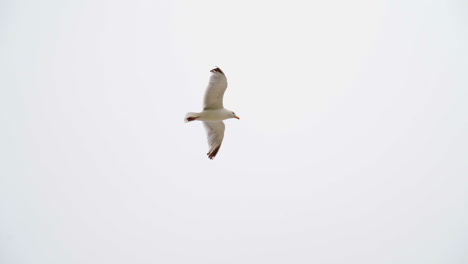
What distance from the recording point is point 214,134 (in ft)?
31.3

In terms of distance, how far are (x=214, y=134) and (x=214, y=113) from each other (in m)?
0.78

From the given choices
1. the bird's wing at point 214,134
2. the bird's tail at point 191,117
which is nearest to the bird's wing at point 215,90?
the bird's tail at point 191,117

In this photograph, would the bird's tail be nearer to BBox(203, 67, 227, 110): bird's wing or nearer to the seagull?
the seagull

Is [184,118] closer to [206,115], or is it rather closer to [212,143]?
[206,115]

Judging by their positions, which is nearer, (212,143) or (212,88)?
(212,88)

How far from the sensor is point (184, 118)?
8.75 m

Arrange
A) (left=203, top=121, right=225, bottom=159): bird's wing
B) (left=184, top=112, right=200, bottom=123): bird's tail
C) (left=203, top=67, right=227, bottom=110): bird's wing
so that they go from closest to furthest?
(left=203, top=67, right=227, bottom=110): bird's wing, (left=184, top=112, right=200, bottom=123): bird's tail, (left=203, top=121, right=225, bottom=159): bird's wing

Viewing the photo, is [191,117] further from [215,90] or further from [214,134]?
[214,134]

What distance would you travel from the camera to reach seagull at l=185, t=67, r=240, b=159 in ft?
27.6

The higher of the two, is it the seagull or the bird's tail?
the seagull

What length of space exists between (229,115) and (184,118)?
39.1 inches

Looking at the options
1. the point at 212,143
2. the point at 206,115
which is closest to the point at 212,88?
the point at 206,115

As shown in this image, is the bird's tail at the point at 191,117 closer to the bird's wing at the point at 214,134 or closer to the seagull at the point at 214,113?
the seagull at the point at 214,113

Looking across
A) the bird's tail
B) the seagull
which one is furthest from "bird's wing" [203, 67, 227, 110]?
the bird's tail
